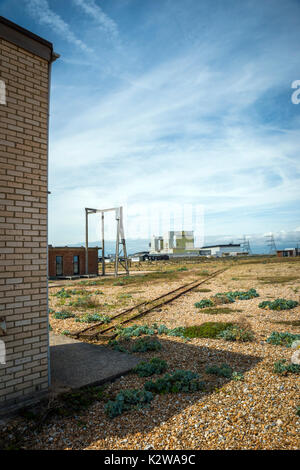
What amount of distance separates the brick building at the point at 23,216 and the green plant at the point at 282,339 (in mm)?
5688

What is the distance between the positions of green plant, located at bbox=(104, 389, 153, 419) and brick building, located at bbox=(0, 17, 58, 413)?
122cm

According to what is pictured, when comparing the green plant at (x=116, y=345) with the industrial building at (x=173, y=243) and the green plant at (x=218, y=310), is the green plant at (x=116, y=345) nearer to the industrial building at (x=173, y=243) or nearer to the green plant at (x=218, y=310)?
the green plant at (x=218, y=310)

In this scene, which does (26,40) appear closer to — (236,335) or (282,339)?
(236,335)

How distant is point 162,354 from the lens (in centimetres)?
718

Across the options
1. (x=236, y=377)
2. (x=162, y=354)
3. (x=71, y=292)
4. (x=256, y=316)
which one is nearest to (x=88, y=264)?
(x=71, y=292)

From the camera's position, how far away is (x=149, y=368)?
602 centimetres

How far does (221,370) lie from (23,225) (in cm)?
463

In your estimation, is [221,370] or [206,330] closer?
[221,370]

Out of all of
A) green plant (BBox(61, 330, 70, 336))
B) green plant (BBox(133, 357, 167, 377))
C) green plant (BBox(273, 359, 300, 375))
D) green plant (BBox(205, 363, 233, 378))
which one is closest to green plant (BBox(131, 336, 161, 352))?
green plant (BBox(133, 357, 167, 377))

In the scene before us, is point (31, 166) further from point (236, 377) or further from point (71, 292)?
point (71, 292)

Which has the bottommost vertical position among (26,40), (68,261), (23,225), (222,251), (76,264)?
(222,251)

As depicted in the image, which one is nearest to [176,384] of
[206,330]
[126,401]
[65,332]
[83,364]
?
[126,401]

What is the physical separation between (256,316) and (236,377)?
18.8 feet
